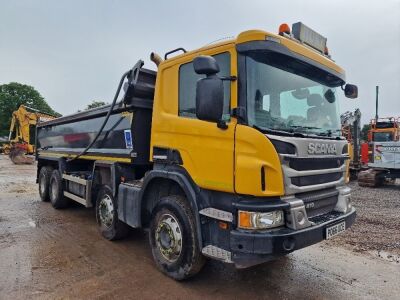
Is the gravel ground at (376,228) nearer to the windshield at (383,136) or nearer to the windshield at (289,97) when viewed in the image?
the windshield at (289,97)

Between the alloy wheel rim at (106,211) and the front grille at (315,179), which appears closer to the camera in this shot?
the front grille at (315,179)

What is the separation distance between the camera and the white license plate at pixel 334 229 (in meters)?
3.54

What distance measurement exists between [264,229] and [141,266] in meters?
2.06

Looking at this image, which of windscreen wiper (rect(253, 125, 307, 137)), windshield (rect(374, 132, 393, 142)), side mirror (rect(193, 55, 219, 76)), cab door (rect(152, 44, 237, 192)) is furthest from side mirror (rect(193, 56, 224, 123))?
windshield (rect(374, 132, 393, 142))

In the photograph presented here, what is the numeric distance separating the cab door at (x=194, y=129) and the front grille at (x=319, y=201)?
0.88 meters

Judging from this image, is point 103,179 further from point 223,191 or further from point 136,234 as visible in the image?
point 223,191

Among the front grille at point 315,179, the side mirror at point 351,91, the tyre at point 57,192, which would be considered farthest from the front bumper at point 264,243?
the tyre at point 57,192

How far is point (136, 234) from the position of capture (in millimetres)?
5844

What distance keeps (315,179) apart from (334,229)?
591mm

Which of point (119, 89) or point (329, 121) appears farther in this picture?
point (119, 89)

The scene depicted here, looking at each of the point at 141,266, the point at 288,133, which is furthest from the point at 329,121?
the point at 141,266

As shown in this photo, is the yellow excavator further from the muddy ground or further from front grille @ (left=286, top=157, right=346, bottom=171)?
front grille @ (left=286, top=157, right=346, bottom=171)

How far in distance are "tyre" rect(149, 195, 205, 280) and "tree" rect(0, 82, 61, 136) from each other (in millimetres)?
55627

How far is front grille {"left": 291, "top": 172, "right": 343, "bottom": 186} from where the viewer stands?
3363mm
